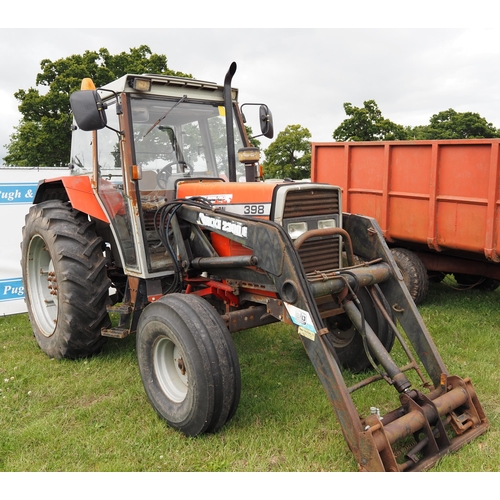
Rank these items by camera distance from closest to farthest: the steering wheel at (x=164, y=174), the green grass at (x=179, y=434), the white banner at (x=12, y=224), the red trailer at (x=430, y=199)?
the green grass at (x=179, y=434), the steering wheel at (x=164, y=174), the red trailer at (x=430, y=199), the white banner at (x=12, y=224)

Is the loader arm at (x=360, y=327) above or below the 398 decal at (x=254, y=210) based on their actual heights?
below

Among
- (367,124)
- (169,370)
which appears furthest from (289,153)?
(169,370)

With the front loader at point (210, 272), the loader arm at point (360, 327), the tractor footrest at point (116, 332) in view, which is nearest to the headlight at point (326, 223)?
the front loader at point (210, 272)

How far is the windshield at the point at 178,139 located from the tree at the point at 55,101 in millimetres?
17180

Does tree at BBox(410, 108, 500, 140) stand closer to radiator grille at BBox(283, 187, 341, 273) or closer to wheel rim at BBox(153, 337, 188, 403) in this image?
radiator grille at BBox(283, 187, 341, 273)

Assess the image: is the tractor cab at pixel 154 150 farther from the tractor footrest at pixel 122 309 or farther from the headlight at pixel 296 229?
the headlight at pixel 296 229

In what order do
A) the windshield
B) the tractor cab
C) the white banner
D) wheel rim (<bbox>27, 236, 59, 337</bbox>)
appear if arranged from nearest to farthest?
the tractor cab → the windshield → wheel rim (<bbox>27, 236, 59, 337</bbox>) → the white banner

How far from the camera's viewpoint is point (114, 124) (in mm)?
4586

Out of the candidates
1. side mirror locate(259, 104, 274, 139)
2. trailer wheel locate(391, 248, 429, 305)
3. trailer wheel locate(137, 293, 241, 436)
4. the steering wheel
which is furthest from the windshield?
trailer wheel locate(391, 248, 429, 305)

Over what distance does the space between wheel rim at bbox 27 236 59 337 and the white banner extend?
1.84 metres

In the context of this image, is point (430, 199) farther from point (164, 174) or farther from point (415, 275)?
point (164, 174)

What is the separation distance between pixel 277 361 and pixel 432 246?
2.74 m

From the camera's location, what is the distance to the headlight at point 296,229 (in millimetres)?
3729

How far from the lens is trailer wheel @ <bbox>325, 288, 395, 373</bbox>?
422 centimetres
